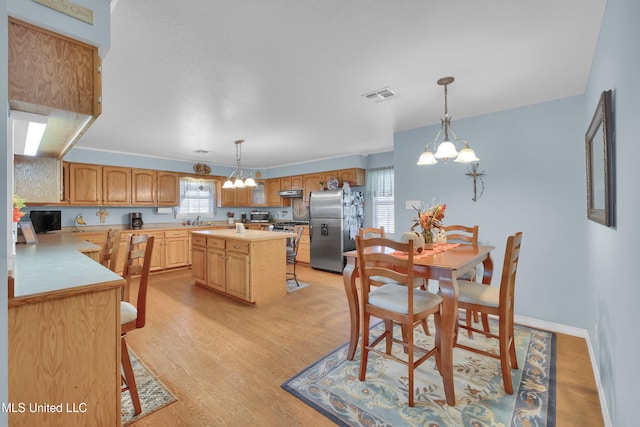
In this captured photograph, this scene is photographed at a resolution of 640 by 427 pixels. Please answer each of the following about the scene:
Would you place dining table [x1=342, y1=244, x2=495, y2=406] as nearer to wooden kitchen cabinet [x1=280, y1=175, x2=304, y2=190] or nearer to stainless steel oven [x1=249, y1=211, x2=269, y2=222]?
wooden kitchen cabinet [x1=280, y1=175, x2=304, y2=190]

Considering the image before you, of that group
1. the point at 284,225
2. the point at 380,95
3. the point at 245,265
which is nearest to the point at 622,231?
the point at 380,95

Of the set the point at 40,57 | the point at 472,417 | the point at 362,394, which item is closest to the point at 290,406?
the point at 362,394

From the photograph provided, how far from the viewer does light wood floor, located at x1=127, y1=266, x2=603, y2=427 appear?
1.69 metres

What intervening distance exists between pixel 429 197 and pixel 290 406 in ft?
9.28

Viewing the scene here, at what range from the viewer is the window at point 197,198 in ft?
21.0

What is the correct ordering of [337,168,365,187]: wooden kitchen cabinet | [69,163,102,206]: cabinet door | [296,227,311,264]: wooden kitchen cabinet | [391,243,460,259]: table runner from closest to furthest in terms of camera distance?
[391,243,460,259]: table runner → [69,163,102,206]: cabinet door → [337,168,365,187]: wooden kitchen cabinet → [296,227,311,264]: wooden kitchen cabinet

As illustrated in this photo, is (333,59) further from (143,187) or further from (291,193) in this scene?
(143,187)

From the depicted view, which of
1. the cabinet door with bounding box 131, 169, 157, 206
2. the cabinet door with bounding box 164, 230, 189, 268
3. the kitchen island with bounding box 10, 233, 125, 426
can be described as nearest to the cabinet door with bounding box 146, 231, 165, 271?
the cabinet door with bounding box 164, 230, 189, 268

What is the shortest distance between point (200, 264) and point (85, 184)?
264 cm

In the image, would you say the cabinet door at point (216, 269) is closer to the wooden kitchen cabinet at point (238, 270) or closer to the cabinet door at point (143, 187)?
the wooden kitchen cabinet at point (238, 270)

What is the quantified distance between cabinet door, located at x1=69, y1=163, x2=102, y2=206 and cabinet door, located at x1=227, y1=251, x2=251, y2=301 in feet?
10.2

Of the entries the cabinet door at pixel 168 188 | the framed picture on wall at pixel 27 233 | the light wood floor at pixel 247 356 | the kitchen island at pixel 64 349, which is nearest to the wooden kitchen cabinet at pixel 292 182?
the cabinet door at pixel 168 188

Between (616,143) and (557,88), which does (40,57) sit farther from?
(557,88)

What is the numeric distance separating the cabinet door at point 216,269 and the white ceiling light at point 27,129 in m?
2.20
